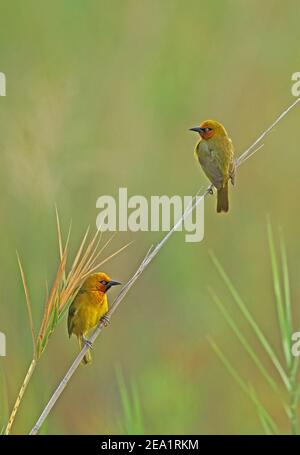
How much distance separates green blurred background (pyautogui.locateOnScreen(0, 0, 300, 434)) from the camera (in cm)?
321

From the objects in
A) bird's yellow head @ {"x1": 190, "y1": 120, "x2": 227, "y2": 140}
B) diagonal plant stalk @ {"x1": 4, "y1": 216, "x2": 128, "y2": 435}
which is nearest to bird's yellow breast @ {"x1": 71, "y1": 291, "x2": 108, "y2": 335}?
diagonal plant stalk @ {"x1": 4, "y1": 216, "x2": 128, "y2": 435}

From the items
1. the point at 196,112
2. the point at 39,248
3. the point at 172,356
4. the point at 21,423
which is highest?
the point at 196,112

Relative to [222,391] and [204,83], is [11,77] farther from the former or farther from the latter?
[222,391]

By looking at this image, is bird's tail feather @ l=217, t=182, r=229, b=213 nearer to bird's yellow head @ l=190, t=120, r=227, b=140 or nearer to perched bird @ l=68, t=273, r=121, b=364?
bird's yellow head @ l=190, t=120, r=227, b=140

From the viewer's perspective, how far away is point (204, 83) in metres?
3.68

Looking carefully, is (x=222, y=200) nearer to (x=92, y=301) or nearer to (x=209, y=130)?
(x=209, y=130)

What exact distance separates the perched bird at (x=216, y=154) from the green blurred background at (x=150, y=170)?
593 millimetres

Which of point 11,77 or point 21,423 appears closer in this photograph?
point 21,423

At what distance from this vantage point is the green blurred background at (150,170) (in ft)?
10.5

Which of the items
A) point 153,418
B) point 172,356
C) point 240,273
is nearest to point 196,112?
point 240,273

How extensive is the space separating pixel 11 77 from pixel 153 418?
1.39 meters

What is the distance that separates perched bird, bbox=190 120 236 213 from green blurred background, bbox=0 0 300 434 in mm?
593

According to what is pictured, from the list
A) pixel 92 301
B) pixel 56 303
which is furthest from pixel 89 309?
pixel 56 303

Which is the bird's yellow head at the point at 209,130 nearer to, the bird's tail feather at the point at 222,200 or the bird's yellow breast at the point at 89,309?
the bird's tail feather at the point at 222,200
